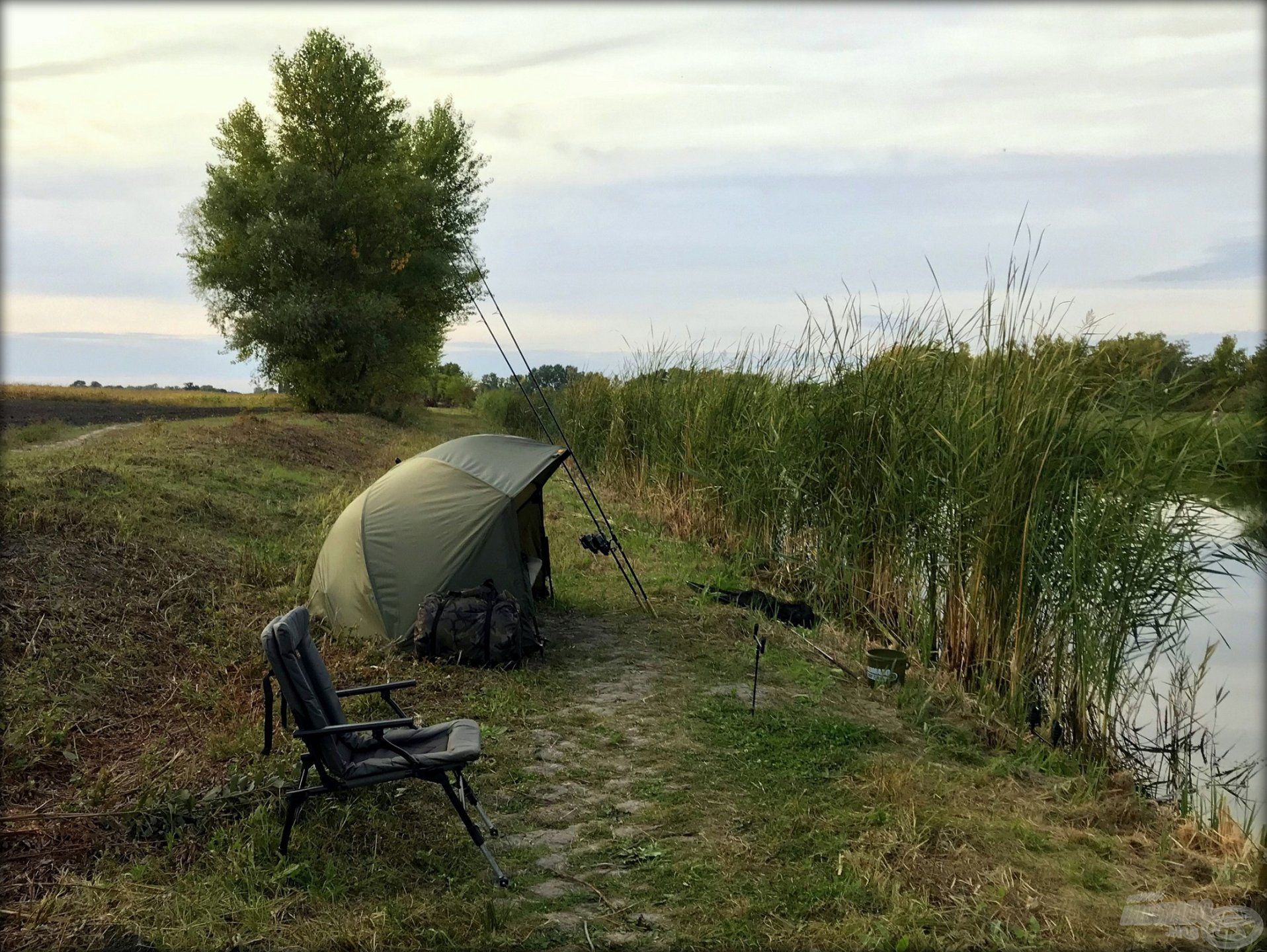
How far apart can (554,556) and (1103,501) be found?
688cm

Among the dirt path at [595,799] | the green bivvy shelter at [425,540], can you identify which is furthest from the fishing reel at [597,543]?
the dirt path at [595,799]

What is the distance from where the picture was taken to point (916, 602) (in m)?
7.53

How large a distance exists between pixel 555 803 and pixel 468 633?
2.38 meters

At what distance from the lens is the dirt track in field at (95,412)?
2109 centimetres

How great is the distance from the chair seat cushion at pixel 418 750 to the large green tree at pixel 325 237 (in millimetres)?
25433

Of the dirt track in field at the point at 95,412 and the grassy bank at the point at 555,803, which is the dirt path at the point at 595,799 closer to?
the grassy bank at the point at 555,803

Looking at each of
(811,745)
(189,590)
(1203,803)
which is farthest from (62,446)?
(1203,803)

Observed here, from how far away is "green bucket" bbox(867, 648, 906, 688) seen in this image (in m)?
6.93

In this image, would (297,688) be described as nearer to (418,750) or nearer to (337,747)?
(337,747)

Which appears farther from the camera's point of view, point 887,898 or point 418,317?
point 418,317

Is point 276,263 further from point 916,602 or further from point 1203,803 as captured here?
point 1203,803

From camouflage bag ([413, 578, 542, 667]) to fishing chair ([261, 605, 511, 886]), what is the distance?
2.29 m

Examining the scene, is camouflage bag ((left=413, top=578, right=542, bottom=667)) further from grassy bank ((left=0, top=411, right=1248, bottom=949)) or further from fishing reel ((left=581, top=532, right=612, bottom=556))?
fishing reel ((left=581, top=532, right=612, bottom=556))

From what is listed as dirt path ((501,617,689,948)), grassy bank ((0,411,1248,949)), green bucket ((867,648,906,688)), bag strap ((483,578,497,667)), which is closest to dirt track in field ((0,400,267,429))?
grassy bank ((0,411,1248,949))
